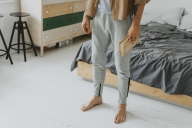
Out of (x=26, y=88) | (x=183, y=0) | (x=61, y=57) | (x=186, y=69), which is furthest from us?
(x=183, y=0)

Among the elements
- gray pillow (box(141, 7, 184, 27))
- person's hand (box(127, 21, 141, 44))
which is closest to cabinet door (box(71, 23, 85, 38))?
gray pillow (box(141, 7, 184, 27))

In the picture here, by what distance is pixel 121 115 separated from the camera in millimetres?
2236

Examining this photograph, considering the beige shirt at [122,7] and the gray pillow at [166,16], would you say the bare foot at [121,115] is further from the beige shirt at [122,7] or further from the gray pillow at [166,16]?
the gray pillow at [166,16]

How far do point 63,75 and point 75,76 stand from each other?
138 mm

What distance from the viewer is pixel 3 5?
348 centimetres

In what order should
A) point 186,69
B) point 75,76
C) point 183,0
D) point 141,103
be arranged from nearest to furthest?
point 186,69 < point 141,103 < point 75,76 < point 183,0

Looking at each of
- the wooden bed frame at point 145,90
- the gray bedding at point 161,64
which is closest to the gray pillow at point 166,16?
the gray bedding at point 161,64

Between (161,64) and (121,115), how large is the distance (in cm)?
59

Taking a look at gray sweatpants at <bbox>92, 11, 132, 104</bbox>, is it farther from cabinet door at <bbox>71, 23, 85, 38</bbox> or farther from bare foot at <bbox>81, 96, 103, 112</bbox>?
cabinet door at <bbox>71, 23, 85, 38</bbox>

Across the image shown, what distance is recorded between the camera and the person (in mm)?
1927

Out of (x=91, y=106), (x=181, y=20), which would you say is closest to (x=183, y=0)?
(x=181, y=20)

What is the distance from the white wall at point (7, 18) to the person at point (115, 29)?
1.73 meters

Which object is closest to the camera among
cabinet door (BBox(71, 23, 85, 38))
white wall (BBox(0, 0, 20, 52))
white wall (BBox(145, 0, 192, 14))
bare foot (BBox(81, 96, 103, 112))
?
bare foot (BBox(81, 96, 103, 112))

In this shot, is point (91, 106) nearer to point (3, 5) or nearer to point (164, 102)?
point (164, 102)
